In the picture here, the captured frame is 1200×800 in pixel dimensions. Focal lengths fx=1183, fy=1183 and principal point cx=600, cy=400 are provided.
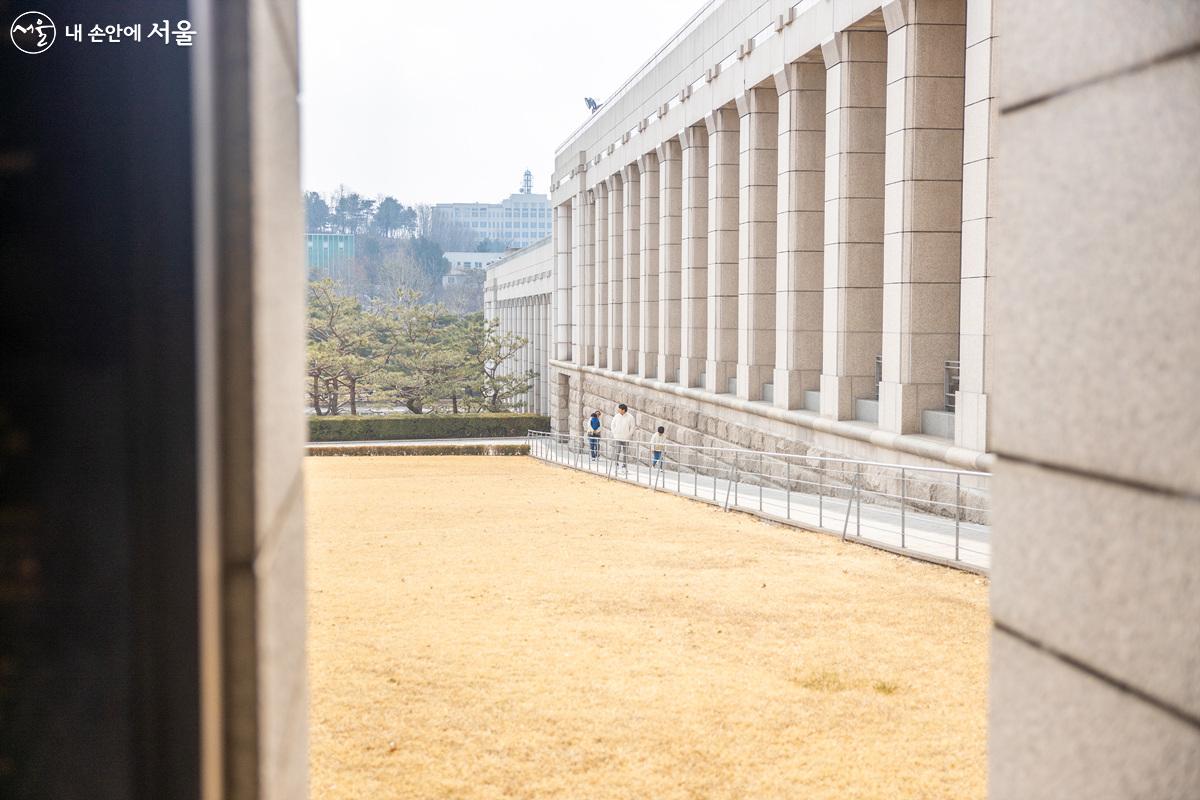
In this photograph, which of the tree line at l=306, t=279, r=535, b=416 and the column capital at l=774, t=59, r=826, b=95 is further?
the tree line at l=306, t=279, r=535, b=416

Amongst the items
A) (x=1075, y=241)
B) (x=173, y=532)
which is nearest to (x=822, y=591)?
(x=1075, y=241)

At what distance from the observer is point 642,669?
10.2 m

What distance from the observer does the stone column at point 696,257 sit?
116 feet

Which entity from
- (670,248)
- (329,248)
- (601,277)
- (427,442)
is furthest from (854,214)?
(329,248)

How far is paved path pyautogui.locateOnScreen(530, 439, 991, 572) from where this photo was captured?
15312 mm

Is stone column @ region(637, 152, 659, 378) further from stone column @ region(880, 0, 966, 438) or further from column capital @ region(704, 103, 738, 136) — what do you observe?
stone column @ region(880, 0, 966, 438)

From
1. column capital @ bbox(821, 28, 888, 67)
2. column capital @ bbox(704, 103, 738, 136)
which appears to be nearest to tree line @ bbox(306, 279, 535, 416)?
column capital @ bbox(704, 103, 738, 136)

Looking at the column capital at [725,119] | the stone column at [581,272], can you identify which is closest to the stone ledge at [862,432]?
the column capital at [725,119]

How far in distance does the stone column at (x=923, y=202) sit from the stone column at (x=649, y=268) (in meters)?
20.4

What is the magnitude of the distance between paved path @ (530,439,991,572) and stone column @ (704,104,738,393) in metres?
5.55

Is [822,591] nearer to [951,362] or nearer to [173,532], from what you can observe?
[951,362]

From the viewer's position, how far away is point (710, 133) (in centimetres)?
3338

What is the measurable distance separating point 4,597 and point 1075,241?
3076 mm

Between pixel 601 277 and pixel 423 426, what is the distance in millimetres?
12519
